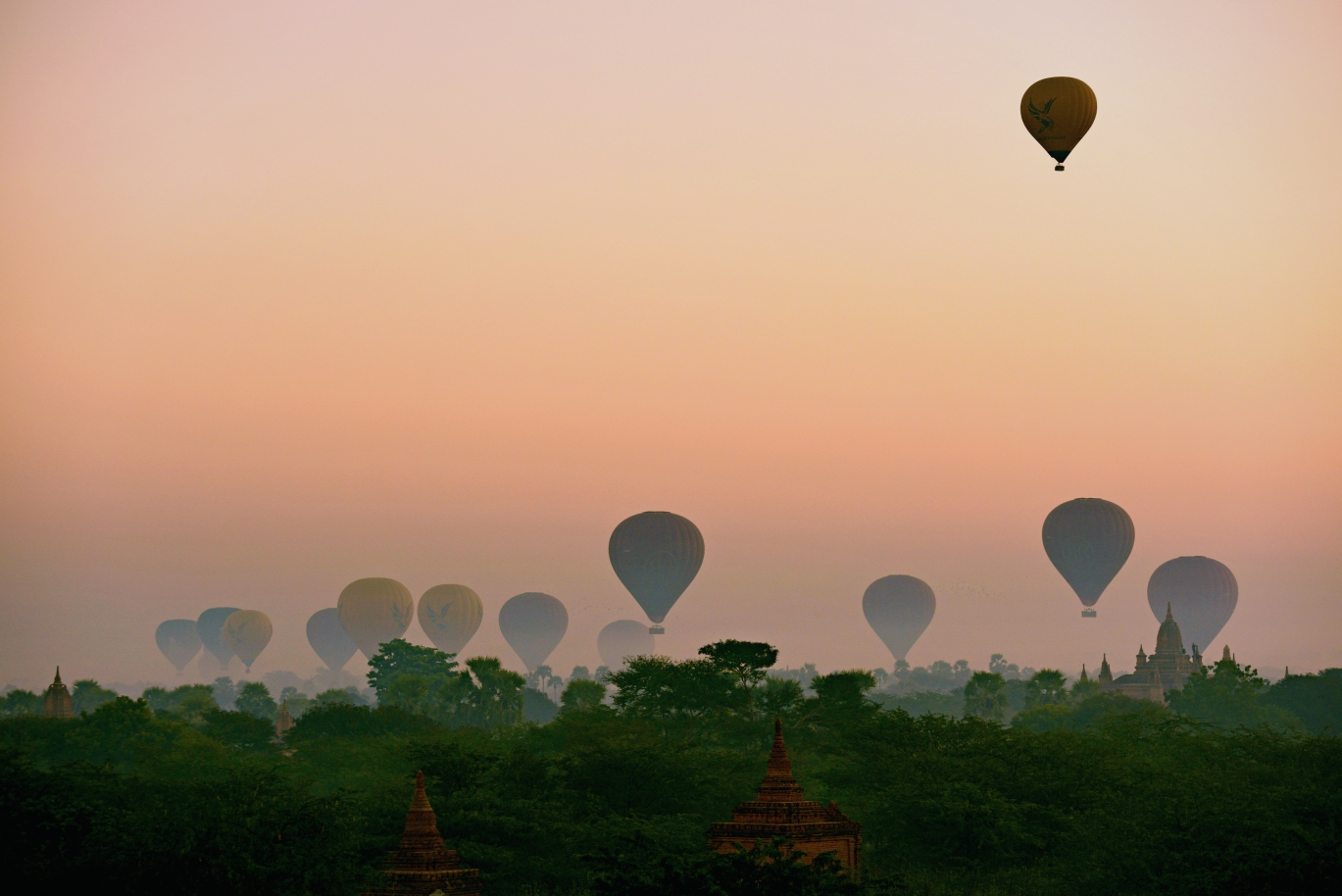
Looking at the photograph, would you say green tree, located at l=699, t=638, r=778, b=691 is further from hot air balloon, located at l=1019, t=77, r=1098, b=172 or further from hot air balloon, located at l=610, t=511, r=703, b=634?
hot air balloon, located at l=610, t=511, r=703, b=634

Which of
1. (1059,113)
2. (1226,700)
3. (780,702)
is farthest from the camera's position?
(1226,700)

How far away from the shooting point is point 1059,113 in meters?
84.2

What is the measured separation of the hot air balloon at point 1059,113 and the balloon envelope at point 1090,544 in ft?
341

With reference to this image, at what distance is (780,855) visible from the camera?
1602 inches

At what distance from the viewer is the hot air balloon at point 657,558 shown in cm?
17462

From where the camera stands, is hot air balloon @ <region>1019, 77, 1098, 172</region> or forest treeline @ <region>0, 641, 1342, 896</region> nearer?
forest treeline @ <region>0, 641, 1342, 896</region>

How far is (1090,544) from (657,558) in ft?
153

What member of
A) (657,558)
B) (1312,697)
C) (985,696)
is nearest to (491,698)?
(657,558)

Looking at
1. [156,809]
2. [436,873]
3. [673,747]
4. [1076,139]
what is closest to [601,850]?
[436,873]

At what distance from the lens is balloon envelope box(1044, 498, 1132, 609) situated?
182375 mm

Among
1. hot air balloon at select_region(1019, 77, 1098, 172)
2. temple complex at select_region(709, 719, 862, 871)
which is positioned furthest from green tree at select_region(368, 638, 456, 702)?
temple complex at select_region(709, 719, 862, 871)

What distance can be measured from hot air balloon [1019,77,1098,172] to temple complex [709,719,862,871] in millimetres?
48196

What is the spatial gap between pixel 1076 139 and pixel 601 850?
5238 cm

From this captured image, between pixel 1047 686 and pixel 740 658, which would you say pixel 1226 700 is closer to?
pixel 1047 686
